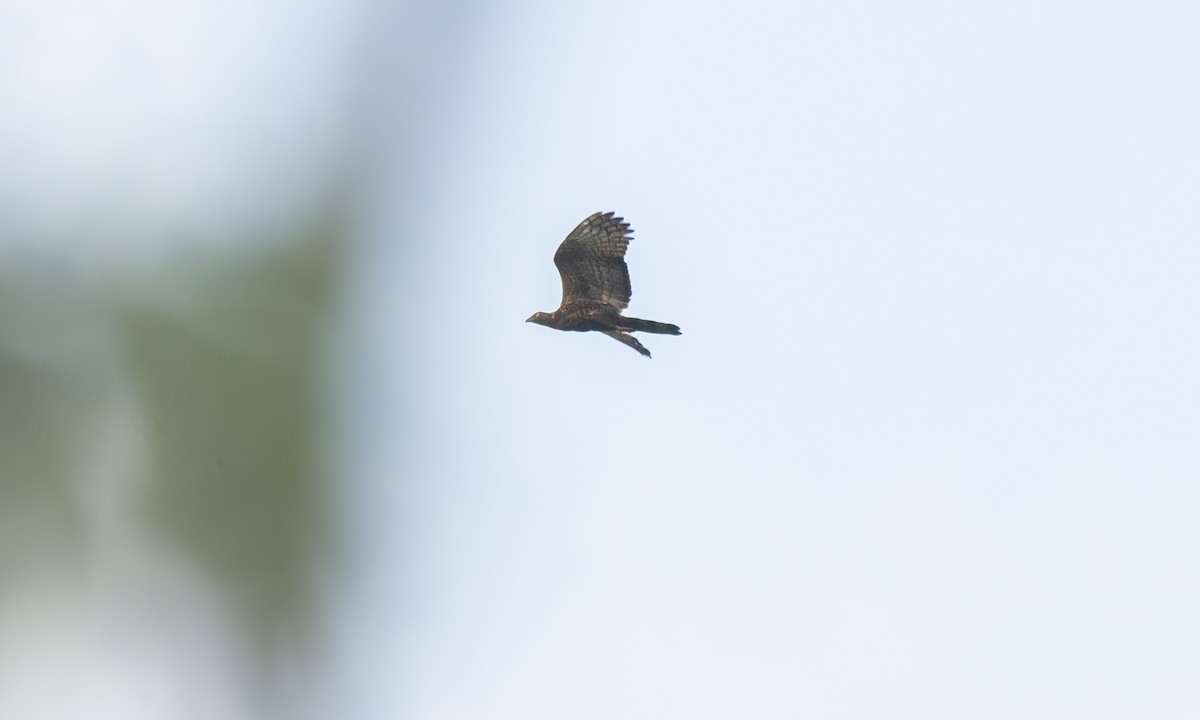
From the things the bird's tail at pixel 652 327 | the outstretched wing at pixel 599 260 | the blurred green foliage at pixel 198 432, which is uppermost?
the outstretched wing at pixel 599 260

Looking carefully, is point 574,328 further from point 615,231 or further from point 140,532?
point 140,532

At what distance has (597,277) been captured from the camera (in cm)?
1853

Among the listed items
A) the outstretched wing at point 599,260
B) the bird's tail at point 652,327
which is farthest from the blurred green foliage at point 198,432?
the outstretched wing at point 599,260

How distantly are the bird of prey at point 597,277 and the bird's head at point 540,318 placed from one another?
39 centimetres

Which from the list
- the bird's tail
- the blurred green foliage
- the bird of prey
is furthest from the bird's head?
the blurred green foliage

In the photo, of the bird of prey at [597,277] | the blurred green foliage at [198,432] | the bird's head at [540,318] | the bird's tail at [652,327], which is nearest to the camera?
the blurred green foliage at [198,432]

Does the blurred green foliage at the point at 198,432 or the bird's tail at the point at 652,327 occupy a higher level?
the bird's tail at the point at 652,327

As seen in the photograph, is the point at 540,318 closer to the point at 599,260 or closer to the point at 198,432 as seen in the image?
the point at 599,260

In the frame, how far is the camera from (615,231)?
18391mm

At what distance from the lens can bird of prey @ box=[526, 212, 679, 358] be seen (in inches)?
720

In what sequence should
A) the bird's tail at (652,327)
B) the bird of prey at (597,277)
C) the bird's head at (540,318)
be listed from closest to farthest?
the bird's tail at (652,327), the bird of prey at (597,277), the bird's head at (540,318)

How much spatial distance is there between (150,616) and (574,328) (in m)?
16.8

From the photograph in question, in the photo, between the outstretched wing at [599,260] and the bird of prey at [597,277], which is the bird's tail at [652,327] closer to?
the bird of prey at [597,277]

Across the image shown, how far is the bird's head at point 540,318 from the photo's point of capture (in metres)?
19.1
